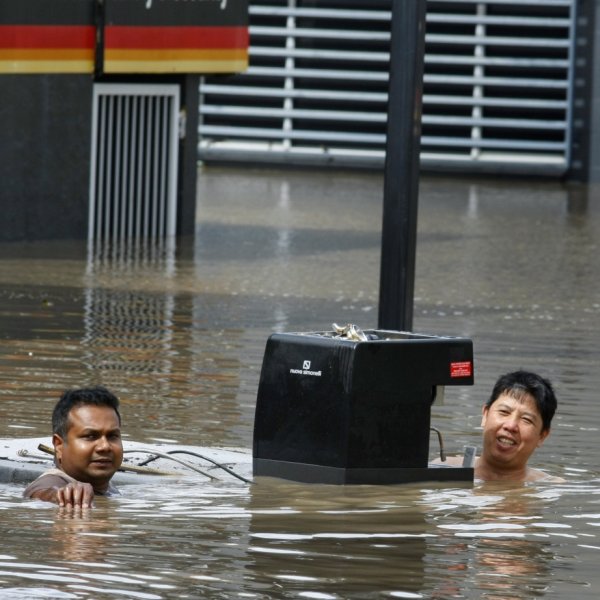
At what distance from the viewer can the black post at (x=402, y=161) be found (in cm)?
982

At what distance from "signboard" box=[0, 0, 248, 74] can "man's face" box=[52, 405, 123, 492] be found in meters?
12.8

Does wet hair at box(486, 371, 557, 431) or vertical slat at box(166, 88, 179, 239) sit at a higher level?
vertical slat at box(166, 88, 179, 239)

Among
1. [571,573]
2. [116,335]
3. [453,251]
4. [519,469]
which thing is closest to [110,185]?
[453,251]

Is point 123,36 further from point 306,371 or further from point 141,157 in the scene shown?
point 306,371

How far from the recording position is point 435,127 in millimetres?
37156

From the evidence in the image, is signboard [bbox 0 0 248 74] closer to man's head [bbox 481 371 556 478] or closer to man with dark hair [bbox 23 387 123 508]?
man's head [bbox 481 371 556 478]

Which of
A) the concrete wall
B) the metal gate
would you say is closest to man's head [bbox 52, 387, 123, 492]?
the concrete wall

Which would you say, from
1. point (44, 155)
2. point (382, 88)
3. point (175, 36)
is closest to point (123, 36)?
point (175, 36)

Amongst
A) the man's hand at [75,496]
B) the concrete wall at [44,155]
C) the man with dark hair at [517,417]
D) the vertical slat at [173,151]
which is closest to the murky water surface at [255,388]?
the man's hand at [75,496]

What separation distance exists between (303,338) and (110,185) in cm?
1399

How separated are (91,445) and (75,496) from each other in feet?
0.69

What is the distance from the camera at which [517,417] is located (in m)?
8.25

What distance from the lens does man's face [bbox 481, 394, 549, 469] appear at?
824 cm

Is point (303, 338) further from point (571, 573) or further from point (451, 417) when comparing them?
point (451, 417)
